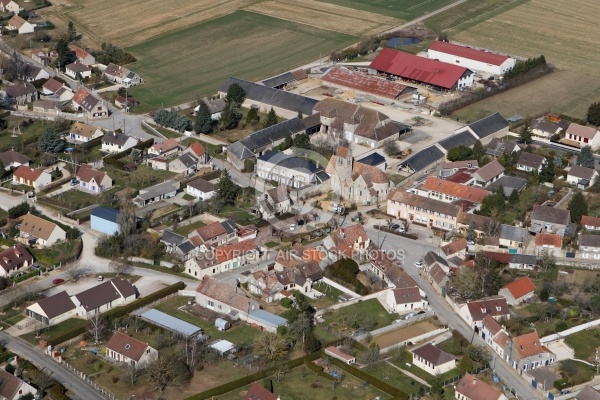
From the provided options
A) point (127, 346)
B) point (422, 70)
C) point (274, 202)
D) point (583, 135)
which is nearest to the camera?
point (127, 346)

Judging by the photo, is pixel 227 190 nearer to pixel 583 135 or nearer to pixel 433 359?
pixel 433 359

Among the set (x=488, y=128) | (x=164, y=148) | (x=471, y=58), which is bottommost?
(x=164, y=148)

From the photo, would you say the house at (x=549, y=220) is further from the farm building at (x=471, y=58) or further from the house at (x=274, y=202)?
the farm building at (x=471, y=58)

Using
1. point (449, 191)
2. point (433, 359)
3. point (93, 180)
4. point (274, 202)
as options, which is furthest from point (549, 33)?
point (433, 359)

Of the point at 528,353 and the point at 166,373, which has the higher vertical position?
the point at 528,353

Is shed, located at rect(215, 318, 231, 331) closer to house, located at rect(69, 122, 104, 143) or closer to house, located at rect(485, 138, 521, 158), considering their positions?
house, located at rect(69, 122, 104, 143)

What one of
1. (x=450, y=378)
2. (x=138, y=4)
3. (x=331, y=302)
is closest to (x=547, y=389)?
(x=450, y=378)

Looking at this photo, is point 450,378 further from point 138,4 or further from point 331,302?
point 138,4

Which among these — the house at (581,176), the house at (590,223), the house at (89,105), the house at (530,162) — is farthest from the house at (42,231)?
the house at (581,176)

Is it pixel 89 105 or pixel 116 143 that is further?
pixel 89 105
